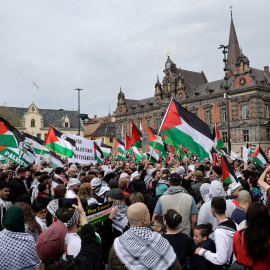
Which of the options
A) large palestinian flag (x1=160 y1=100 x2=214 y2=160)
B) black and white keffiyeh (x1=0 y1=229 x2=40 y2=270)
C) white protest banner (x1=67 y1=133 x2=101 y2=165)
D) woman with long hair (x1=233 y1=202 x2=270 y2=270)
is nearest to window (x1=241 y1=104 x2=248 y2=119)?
white protest banner (x1=67 y1=133 x2=101 y2=165)

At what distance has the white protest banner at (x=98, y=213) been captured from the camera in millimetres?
3953

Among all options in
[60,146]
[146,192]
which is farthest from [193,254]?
[60,146]

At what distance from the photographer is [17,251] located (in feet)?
10.5

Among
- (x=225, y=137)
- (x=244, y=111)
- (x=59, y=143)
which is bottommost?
(x=59, y=143)

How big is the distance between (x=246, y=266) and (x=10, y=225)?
2495mm

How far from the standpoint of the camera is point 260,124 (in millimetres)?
48094

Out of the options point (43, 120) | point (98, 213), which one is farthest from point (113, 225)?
point (43, 120)

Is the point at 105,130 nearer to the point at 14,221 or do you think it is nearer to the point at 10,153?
the point at 10,153

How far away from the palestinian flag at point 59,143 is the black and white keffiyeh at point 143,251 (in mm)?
10292

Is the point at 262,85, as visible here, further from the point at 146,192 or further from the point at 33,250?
the point at 33,250

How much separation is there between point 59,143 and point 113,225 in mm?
9063

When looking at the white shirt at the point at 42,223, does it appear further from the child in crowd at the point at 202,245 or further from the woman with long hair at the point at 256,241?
the woman with long hair at the point at 256,241

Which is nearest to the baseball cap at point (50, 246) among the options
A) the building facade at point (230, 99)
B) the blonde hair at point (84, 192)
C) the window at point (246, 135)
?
the blonde hair at point (84, 192)

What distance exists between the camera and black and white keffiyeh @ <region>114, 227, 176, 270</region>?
3.11m
